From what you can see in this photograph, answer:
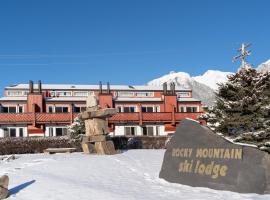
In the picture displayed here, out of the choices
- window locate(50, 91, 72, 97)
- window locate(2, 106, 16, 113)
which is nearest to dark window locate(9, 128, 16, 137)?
window locate(2, 106, 16, 113)

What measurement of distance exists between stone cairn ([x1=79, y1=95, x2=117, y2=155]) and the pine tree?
6673mm

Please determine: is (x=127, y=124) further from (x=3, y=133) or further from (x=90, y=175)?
(x=90, y=175)

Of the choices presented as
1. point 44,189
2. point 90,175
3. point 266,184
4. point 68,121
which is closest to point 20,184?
point 44,189

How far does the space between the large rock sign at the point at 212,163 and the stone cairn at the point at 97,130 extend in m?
8.70

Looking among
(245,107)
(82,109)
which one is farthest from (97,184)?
(82,109)

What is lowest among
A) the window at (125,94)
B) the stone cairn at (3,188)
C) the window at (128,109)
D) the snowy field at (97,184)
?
the snowy field at (97,184)

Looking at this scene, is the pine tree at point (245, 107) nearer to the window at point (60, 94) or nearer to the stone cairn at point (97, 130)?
the stone cairn at point (97, 130)

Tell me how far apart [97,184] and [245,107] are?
12.9 meters

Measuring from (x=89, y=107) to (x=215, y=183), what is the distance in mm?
13280

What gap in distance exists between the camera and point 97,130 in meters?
21.5

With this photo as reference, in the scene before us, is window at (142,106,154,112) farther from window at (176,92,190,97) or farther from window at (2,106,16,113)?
window at (2,106,16,113)

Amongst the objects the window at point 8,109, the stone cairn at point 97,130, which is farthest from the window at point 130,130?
the stone cairn at point 97,130

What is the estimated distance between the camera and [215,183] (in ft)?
34.2

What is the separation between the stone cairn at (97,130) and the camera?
2097 cm
